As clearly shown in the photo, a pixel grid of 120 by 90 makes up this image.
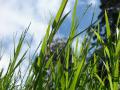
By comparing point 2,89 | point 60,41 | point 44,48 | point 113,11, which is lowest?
point 2,89

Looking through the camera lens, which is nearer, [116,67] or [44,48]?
[44,48]

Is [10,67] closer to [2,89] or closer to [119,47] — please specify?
[2,89]

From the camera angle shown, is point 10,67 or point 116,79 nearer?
Result: point 10,67

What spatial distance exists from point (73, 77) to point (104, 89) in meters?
0.19

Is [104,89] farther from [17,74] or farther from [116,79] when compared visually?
[17,74]

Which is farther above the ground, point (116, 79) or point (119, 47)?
point (119, 47)

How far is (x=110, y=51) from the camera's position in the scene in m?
1.43

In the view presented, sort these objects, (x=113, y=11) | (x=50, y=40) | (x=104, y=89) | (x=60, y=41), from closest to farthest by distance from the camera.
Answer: (x=50, y=40), (x=104, y=89), (x=60, y=41), (x=113, y=11)

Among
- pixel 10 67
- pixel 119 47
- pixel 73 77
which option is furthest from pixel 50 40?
pixel 119 47

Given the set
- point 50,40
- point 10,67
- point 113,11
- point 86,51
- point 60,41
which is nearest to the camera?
point 50,40

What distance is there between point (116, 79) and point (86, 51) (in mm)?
161

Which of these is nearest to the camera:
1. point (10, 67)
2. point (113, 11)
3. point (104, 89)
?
point (10, 67)

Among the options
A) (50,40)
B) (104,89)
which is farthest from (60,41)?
(50,40)

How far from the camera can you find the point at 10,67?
1248mm
